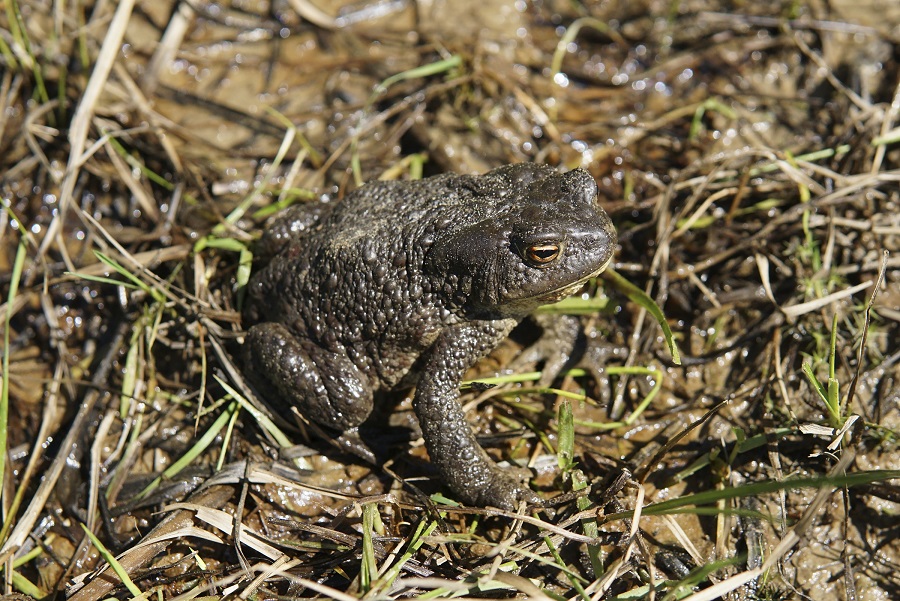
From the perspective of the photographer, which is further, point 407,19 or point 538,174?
point 407,19

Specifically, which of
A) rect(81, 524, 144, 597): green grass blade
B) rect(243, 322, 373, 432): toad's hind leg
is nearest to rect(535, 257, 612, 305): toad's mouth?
rect(243, 322, 373, 432): toad's hind leg

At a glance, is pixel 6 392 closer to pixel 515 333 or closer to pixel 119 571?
pixel 119 571

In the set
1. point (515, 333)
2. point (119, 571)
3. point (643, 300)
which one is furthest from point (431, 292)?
point (119, 571)

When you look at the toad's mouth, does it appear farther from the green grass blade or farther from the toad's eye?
the green grass blade

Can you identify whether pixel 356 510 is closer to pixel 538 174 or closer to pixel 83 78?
pixel 538 174

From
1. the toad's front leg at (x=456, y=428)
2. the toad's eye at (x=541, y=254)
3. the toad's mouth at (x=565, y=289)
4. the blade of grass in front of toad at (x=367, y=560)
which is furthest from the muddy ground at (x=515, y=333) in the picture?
the toad's eye at (x=541, y=254)

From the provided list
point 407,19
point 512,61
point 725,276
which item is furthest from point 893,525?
point 407,19

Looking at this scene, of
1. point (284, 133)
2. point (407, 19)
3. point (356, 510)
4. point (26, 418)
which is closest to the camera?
point (356, 510)
